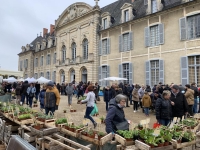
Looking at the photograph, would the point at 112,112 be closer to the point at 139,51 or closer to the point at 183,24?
the point at 183,24

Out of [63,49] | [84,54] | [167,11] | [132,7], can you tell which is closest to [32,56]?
[63,49]

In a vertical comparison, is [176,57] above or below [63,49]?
below

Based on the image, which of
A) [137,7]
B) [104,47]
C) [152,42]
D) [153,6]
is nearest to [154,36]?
[152,42]

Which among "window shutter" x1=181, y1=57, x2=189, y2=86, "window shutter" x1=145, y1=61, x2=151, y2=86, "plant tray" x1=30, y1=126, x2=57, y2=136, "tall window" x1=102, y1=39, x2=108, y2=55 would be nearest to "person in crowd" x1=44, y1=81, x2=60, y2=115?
"plant tray" x1=30, y1=126, x2=57, y2=136

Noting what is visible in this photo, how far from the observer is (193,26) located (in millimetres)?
12062

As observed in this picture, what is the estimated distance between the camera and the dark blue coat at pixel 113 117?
320cm

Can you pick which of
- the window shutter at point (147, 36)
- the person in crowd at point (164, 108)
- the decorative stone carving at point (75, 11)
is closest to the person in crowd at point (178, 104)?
the person in crowd at point (164, 108)

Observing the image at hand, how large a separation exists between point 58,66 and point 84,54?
4.90 m

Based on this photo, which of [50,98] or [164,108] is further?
[50,98]

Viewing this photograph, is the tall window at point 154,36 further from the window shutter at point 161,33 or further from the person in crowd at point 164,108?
the person in crowd at point 164,108

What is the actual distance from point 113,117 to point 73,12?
66.2ft

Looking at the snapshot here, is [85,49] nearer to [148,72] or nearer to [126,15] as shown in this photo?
[126,15]

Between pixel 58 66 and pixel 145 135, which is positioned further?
pixel 58 66

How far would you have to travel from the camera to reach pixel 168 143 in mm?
2904
